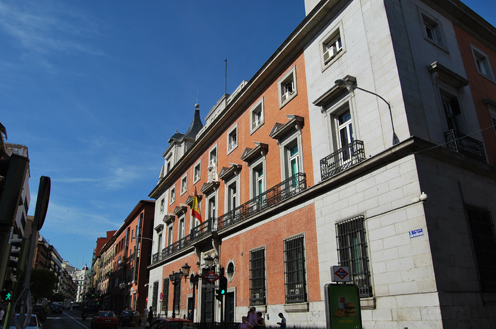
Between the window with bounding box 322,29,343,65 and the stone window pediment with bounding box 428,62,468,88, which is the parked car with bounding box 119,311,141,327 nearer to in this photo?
the window with bounding box 322,29,343,65

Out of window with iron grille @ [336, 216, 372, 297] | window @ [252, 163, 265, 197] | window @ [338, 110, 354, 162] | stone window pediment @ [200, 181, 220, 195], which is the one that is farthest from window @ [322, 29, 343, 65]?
stone window pediment @ [200, 181, 220, 195]

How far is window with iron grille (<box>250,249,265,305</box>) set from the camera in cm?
1789

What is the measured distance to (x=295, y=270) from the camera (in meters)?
15.8

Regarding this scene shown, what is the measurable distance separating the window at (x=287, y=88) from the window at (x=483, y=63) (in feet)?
26.7

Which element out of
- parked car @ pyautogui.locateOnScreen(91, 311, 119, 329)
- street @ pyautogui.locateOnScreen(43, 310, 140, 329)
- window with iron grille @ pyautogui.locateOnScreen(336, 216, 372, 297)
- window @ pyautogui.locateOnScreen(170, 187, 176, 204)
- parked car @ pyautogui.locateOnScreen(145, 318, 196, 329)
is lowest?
street @ pyautogui.locateOnScreen(43, 310, 140, 329)

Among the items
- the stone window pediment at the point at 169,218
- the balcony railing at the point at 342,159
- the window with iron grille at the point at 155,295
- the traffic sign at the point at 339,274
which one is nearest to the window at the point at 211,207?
the stone window pediment at the point at 169,218

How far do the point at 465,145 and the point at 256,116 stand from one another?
459 inches

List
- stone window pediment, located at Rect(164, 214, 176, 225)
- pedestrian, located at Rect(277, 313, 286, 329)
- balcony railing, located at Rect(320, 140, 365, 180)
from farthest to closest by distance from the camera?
stone window pediment, located at Rect(164, 214, 176, 225)
pedestrian, located at Rect(277, 313, 286, 329)
balcony railing, located at Rect(320, 140, 365, 180)

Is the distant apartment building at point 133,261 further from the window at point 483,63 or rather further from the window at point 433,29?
the window at point 483,63

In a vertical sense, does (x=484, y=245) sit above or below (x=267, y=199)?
below

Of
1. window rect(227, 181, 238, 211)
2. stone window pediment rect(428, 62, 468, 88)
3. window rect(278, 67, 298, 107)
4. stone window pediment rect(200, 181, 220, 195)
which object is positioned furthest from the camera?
stone window pediment rect(200, 181, 220, 195)

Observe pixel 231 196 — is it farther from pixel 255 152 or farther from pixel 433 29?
pixel 433 29

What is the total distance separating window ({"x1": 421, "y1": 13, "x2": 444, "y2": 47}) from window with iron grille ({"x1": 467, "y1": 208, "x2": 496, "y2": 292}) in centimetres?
718

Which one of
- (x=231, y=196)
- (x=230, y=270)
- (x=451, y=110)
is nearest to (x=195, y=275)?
(x=230, y=270)
